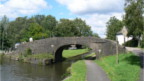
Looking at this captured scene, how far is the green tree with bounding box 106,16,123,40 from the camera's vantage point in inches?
3151

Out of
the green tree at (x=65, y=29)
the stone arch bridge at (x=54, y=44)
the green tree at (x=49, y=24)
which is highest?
the green tree at (x=49, y=24)

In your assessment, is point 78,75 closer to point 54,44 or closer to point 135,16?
point 135,16

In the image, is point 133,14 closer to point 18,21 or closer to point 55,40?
point 55,40

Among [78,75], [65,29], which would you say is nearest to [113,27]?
[65,29]

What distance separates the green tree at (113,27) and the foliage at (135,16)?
179 ft

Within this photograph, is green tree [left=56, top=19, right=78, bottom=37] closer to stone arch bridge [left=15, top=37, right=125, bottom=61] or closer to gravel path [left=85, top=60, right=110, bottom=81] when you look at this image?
stone arch bridge [left=15, top=37, right=125, bottom=61]

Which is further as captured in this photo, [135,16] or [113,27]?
[113,27]

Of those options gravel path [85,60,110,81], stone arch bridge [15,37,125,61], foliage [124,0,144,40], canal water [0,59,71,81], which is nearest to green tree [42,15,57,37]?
stone arch bridge [15,37,125,61]

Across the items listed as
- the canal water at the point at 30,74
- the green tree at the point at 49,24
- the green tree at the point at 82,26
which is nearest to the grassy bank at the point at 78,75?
the canal water at the point at 30,74

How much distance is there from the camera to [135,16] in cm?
2117

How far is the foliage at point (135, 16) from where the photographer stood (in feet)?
68.5

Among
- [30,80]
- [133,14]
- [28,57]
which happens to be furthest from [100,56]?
[133,14]

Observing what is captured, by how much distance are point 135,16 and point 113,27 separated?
62.9 metres

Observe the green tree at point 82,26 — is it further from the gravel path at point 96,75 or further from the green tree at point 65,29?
the gravel path at point 96,75
